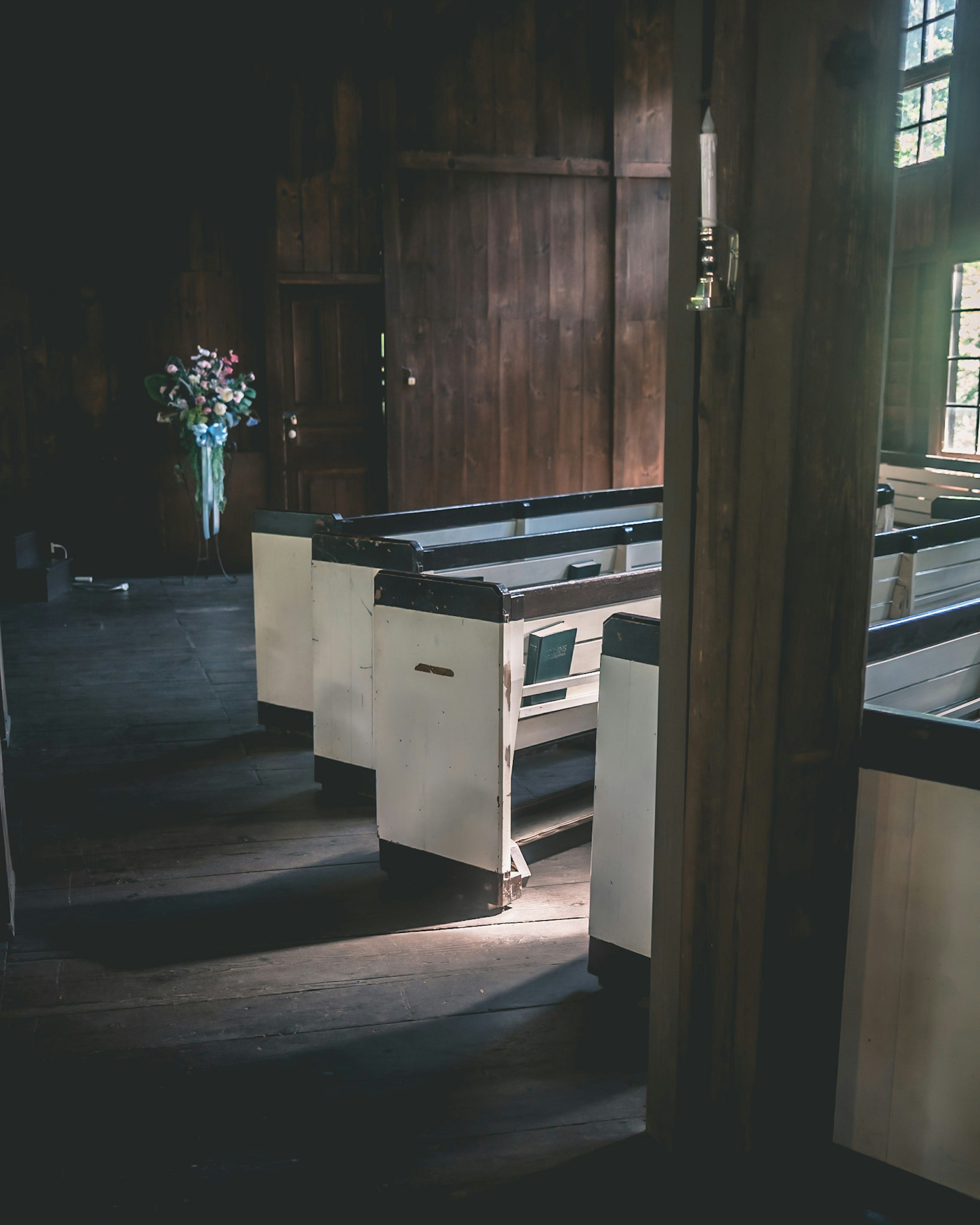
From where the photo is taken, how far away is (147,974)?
2.72 metres

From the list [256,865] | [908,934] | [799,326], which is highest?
[799,326]

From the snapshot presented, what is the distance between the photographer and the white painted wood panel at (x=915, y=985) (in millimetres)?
1810

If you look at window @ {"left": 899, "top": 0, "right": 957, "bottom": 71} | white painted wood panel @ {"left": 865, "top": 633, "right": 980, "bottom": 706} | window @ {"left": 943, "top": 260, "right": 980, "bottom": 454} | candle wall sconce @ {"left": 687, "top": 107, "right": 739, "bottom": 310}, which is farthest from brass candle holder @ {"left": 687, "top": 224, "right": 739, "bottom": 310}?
window @ {"left": 899, "top": 0, "right": 957, "bottom": 71}

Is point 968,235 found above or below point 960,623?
above

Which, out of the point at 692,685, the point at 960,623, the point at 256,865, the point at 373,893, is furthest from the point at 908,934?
the point at 256,865

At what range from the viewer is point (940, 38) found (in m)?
7.44

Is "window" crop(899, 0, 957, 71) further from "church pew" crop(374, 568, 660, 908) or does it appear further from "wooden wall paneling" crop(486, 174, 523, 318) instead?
"church pew" crop(374, 568, 660, 908)

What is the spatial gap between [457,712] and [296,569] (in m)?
1.50

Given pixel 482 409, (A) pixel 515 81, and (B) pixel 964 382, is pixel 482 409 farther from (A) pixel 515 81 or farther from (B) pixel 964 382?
(B) pixel 964 382

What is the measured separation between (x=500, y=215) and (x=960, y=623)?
254 inches

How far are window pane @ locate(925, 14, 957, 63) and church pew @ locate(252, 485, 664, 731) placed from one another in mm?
4831

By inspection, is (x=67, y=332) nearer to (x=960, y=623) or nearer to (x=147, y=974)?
(x=147, y=974)

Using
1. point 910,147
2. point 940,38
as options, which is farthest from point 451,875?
point 940,38

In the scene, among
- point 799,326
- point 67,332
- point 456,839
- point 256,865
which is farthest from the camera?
point 67,332
